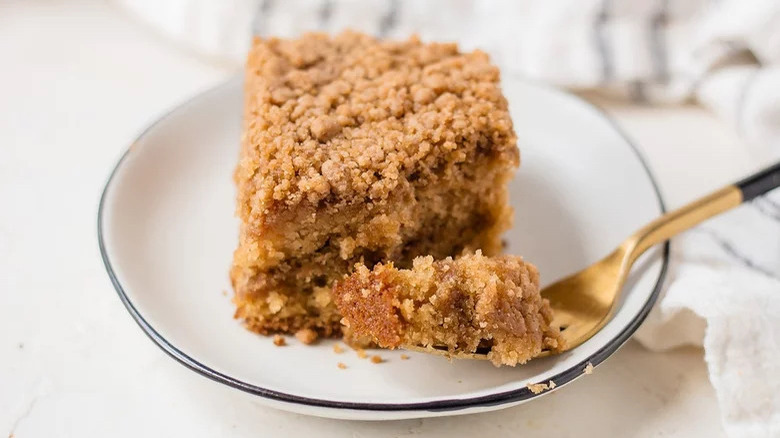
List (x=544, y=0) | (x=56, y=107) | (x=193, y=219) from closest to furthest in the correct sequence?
1. (x=193, y=219)
2. (x=56, y=107)
3. (x=544, y=0)

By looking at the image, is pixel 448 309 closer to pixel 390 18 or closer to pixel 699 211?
pixel 699 211

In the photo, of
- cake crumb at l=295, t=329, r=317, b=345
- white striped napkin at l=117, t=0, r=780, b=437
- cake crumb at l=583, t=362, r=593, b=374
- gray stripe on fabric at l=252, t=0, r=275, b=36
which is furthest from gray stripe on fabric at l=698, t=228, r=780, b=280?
gray stripe on fabric at l=252, t=0, r=275, b=36

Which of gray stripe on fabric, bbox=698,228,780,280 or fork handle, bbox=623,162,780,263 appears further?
gray stripe on fabric, bbox=698,228,780,280

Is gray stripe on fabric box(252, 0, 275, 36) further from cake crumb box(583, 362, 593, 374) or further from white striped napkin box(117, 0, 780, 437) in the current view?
cake crumb box(583, 362, 593, 374)

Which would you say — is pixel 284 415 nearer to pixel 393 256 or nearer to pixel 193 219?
pixel 393 256

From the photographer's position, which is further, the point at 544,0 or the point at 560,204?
the point at 544,0

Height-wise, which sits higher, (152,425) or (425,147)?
(425,147)

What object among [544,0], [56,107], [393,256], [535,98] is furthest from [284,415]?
[544,0]
